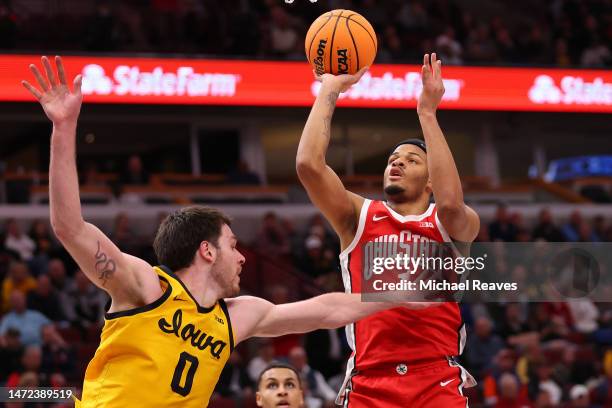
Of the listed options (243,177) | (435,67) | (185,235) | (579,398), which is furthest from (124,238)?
(185,235)

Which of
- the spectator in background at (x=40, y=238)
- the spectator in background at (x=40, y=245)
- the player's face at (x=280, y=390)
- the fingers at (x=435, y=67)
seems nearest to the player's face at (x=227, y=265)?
the fingers at (x=435, y=67)

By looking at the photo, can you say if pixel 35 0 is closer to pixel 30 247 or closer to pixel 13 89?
pixel 13 89

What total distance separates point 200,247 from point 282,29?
14.4m

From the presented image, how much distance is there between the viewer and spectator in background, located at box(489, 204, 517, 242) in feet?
55.6

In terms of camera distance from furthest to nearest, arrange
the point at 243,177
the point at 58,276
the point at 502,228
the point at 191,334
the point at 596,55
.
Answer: the point at 596,55 → the point at 243,177 → the point at 502,228 → the point at 58,276 → the point at 191,334

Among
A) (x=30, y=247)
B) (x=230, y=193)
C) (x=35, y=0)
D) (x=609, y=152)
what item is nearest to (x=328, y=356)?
(x=30, y=247)

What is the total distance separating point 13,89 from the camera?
16.4 metres

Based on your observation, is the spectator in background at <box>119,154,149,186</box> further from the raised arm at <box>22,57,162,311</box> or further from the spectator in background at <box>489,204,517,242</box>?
the raised arm at <box>22,57,162,311</box>

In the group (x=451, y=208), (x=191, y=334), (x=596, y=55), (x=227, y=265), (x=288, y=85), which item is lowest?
(x=191, y=334)

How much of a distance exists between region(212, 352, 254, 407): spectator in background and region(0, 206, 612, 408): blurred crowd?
0.01m

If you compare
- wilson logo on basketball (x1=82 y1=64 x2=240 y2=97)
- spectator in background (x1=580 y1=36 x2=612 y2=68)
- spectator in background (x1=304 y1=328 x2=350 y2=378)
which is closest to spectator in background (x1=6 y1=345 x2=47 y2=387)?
spectator in background (x1=304 y1=328 x2=350 y2=378)

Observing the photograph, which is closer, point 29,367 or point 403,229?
point 403,229

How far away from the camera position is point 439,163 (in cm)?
559

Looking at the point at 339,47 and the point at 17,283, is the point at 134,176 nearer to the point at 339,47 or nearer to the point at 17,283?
the point at 17,283
